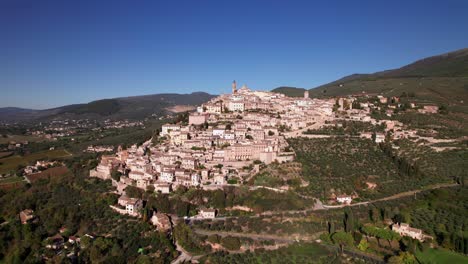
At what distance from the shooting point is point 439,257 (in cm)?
2450

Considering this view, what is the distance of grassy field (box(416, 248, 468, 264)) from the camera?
24020mm

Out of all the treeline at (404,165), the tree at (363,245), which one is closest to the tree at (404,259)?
the tree at (363,245)

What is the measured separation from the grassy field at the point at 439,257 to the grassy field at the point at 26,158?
178 feet

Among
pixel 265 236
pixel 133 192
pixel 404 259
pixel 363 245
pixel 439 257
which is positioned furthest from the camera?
pixel 133 192

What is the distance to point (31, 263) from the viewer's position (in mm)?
24531

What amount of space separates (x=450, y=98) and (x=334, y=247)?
4922cm

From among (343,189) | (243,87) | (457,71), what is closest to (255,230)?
(343,189)

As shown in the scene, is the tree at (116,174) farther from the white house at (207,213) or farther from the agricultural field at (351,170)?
→ the agricultural field at (351,170)

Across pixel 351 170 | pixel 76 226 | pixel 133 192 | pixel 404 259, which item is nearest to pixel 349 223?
pixel 404 259

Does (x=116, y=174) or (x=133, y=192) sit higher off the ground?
(x=116, y=174)

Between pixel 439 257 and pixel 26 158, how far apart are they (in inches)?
2475

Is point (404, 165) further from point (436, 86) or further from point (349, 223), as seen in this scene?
point (436, 86)

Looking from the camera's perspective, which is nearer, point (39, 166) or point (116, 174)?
point (116, 174)

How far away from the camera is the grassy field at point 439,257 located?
78.8 feet
